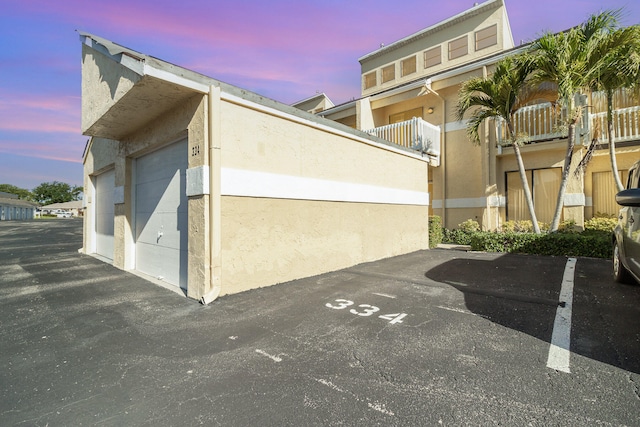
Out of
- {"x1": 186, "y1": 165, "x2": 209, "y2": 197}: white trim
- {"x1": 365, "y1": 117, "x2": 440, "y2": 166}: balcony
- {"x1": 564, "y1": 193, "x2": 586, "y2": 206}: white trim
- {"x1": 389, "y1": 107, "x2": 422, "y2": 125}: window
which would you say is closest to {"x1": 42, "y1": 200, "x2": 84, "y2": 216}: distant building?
Answer: {"x1": 389, "y1": 107, "x2": 422, "y2": 125}: window

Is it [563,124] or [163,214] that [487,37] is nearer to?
[563,124]

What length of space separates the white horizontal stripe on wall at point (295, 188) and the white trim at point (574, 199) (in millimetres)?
6453

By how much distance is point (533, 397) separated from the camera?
2273 millimetres

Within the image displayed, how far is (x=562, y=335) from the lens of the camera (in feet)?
11.0

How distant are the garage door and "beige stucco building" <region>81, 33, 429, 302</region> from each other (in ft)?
0.08

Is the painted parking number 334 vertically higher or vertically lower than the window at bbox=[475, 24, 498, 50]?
lower

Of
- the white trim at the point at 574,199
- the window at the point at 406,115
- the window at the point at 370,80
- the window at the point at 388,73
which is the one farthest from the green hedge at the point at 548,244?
the window at the point at 370,80

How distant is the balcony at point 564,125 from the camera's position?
9617 millimetres

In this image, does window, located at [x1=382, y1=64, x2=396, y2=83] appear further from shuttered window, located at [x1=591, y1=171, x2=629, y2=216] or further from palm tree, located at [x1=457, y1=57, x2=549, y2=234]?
shuttered window, located at [x1=591, y1=171, x2=629, y2=216]

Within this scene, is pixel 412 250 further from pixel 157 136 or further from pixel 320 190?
pixel 157 136

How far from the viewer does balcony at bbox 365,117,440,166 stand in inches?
455

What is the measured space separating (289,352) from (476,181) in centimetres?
1158

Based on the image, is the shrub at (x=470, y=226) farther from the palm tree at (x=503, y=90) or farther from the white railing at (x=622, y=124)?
the white railing at (x=622, y=124)

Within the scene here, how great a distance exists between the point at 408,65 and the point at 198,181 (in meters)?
16.1
